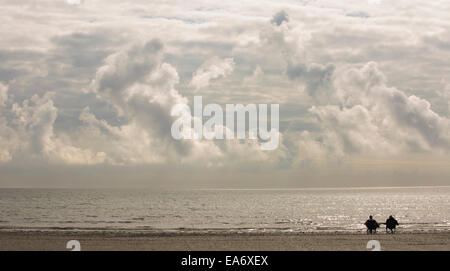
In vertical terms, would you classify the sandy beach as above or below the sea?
below

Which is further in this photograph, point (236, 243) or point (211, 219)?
point (211, 219)

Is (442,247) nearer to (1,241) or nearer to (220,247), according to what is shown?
(220,247)

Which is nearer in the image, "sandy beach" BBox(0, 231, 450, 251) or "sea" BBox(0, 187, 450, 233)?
"sandy beach" BBox(0, 231, 450, 251)

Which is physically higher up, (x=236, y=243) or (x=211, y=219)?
(x=211, y=219)

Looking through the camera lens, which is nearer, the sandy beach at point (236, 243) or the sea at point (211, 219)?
the sandy beach at point (236, 243)

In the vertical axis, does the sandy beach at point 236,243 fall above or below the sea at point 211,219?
below
